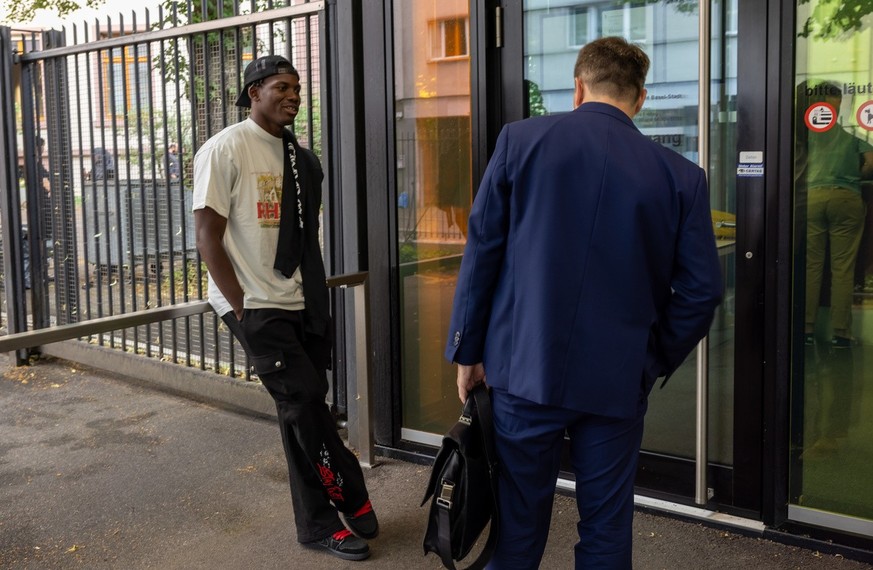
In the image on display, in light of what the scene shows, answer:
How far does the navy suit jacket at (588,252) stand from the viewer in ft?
8.57

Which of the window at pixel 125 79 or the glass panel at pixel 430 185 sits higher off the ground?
the window at pixel 125 79

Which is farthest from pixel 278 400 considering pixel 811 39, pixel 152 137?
pixel 152 137

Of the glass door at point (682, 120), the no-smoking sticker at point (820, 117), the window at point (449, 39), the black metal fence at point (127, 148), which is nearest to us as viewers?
the no-smoking sticker at point (820, 117)

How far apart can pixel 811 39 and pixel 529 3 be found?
1.30 m

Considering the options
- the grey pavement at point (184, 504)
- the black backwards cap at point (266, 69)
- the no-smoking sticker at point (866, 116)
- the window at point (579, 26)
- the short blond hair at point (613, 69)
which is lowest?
the grey pavement at point (184, 504)

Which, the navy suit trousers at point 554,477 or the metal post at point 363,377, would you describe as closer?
the navy suit trousers at point 554,477

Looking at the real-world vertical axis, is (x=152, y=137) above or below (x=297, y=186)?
above

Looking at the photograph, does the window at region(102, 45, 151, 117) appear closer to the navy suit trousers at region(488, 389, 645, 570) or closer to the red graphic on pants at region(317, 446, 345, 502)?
the red graphic on pants at region(317, 446, 345, 502)

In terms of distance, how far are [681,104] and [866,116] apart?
0.74m

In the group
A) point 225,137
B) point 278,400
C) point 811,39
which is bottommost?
point 278,400

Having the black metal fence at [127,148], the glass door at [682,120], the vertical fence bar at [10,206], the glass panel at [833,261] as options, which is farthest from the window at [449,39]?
the vertical fence bar at [10,206]

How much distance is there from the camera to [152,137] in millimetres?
6473

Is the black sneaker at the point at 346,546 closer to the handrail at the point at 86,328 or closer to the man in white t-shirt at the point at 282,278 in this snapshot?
the man in white t-shirt at the point at 282,278

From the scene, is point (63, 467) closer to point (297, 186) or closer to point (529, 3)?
point (297, 186)
